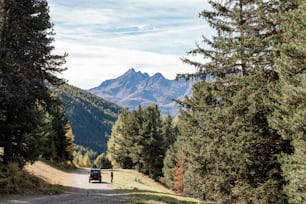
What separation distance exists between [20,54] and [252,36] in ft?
50.1

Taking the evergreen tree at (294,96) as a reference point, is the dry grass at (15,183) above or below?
below

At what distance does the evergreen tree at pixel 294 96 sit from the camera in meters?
14.1

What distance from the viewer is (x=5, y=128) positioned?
26266 millimetres

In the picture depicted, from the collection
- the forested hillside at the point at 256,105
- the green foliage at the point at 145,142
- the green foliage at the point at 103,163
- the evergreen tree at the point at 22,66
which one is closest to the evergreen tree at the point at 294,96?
the forested hillside at the point at 256,105

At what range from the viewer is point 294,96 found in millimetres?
14633

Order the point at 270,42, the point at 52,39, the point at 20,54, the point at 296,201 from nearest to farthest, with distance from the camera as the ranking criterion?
1. the point at 296,201
2. the point at 270,42
3. the point at 20,54
4. the point at 52,39

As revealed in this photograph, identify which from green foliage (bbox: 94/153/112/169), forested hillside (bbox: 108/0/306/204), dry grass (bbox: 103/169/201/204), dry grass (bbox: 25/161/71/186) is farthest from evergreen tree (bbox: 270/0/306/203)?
green foliage (bbox: 94/153/112/169)

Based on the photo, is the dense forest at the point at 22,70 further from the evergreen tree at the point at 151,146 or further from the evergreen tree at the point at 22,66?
the evergreen tree at the point at 151,146

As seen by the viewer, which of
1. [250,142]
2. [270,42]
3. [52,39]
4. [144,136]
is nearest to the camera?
[270,42]

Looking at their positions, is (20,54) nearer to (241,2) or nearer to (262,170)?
(241,2)

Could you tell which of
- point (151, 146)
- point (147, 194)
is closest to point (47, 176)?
point (147, 194)

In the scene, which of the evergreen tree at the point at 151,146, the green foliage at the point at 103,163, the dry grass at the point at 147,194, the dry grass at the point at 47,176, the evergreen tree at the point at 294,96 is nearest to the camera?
the evergreen tree at the point at 294,96

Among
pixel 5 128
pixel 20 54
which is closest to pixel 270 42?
pixel 20 54

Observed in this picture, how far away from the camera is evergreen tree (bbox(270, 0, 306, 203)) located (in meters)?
14.1
